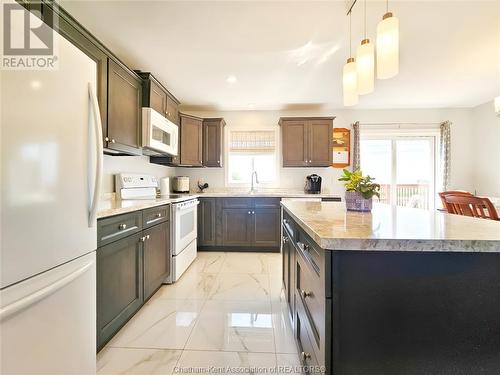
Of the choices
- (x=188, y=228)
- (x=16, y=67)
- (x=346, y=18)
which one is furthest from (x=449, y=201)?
(x=16, y=67)

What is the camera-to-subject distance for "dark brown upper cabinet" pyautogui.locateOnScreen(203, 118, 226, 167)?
4160 mm

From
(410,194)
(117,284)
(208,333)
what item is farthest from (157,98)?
(410,194)

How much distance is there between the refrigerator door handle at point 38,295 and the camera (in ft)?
2.46

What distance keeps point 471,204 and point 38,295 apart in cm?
333

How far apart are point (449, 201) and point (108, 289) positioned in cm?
325

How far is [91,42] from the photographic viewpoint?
1785 mm

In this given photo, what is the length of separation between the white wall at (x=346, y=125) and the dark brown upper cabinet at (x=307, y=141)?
13.1 inches

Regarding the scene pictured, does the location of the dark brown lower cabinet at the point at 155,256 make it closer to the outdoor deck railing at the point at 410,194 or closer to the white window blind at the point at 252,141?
the white window blind at the point at 252,141

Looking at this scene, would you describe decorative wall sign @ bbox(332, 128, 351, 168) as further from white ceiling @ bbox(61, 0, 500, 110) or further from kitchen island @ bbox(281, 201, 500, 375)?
kitchen island @ bbox(281, 201, 500, 375)

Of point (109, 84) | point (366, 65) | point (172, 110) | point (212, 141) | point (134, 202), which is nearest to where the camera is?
point (366, 65)

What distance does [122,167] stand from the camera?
9.13ft

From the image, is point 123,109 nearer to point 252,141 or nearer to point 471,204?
point 252,141

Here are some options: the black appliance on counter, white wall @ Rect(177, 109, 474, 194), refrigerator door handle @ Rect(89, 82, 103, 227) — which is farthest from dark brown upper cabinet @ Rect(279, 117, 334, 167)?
refrigerator door handle @ Rect(89, 82, 103, 227)

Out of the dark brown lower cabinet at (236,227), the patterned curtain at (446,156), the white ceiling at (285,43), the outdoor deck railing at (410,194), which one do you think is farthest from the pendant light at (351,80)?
the patterned curtain at (446,156)
